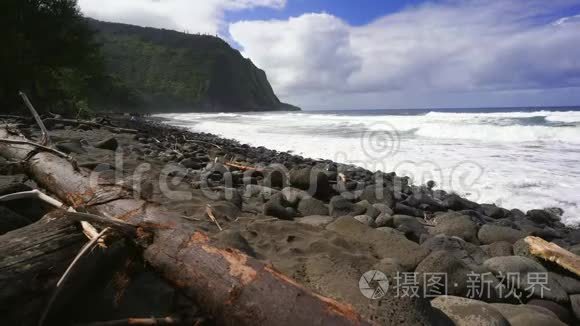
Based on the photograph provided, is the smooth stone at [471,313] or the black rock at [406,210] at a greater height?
the smooth stone at [471,313]

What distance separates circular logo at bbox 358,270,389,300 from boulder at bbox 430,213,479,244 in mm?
2235

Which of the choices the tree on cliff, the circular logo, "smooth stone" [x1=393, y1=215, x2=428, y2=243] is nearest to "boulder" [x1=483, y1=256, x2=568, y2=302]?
"smooth stone" [x1=393, y1=215, x2=428, y2=243]

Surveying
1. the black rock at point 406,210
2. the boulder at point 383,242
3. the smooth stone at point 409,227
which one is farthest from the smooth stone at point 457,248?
the black rock at point 406,210

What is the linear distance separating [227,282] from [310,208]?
2560mm

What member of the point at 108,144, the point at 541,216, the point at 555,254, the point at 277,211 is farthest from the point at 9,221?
the point at 541,216

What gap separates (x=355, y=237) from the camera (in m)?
3.04

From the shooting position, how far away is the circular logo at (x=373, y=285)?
167 centimetres

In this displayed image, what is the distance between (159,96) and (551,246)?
65.4 meters

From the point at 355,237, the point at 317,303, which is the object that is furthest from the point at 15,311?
the point at 355,237

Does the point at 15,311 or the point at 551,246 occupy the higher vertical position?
the point at 15,311

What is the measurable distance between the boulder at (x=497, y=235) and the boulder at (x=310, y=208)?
5.34 feet

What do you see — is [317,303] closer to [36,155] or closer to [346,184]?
[36,155]

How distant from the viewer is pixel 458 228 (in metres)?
3.77

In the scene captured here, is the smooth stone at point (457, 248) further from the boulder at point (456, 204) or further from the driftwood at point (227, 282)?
the driftwood at point (227, 282)
